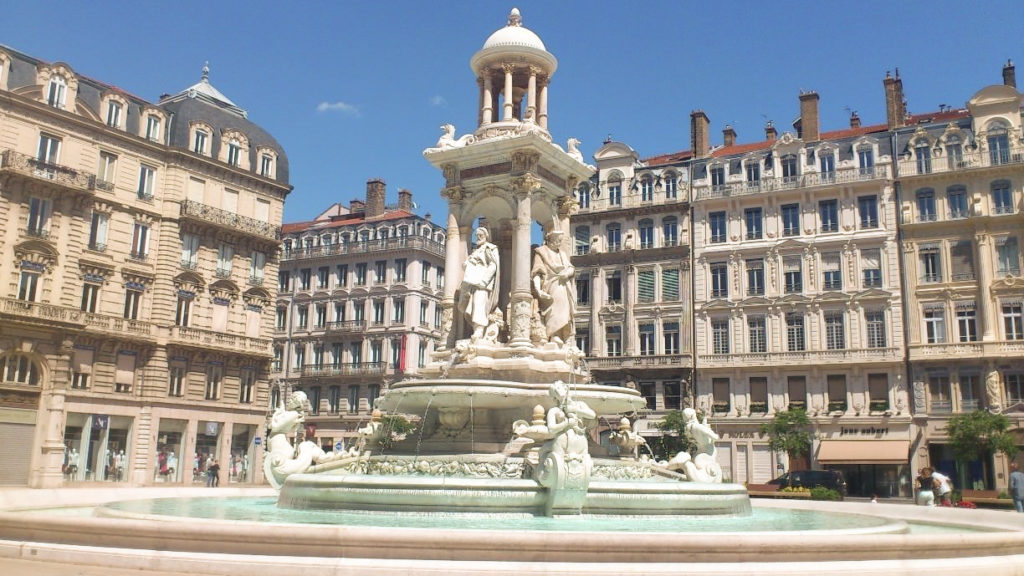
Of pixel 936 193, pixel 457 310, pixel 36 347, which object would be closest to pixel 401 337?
pixel 36 347

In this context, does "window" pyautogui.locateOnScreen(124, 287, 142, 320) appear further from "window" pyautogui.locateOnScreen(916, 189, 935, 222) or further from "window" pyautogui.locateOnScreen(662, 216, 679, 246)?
"window" pyautogui.locateOnScreen(916, 189, 935, 222)

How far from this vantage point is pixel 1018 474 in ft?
61.0

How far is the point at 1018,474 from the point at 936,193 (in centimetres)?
3405

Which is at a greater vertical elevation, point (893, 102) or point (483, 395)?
point (893, 102)

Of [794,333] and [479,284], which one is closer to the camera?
[479,284]

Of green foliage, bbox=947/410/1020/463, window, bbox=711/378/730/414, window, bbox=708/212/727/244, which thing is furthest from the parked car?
window, bbox=708/212/727/244

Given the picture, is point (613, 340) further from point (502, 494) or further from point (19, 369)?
point (502, 494)

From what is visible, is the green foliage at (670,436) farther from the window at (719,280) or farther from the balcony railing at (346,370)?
the balcony railing at (346,370)

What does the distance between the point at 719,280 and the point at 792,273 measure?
162 inches

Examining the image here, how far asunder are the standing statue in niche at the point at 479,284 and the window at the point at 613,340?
3669 cm

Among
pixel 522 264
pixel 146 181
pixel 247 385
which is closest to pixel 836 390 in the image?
pixel 247 385

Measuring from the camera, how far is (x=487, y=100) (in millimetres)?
20141

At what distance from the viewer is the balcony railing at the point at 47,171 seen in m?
40.1

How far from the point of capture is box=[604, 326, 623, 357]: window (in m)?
54.4
